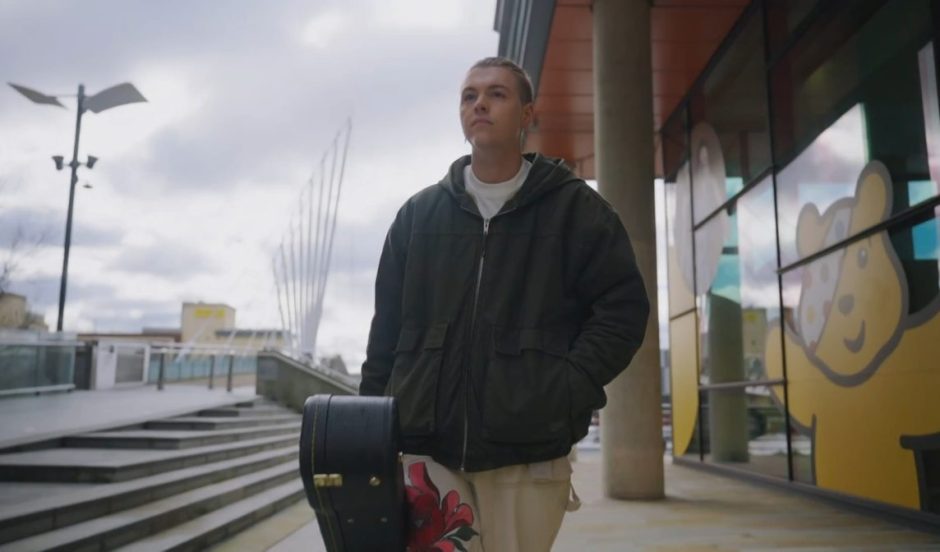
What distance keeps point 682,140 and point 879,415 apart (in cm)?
620

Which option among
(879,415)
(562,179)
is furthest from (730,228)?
(562,179)

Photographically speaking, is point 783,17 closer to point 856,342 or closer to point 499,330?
point 856,342

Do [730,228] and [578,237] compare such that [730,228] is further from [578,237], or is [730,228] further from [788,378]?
[578,237]

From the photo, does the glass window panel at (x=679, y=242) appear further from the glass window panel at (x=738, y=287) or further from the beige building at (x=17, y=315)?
the beige building at (x=17, y=315)

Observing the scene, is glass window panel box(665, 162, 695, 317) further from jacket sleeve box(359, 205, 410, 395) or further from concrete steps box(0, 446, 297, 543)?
jacket sleeve box(359, 205, 410, 395)

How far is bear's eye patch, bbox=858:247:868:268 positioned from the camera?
6.79 m

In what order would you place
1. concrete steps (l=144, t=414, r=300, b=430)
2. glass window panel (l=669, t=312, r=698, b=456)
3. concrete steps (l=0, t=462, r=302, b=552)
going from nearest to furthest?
concrete steps (l=0, t=462, r=302, b=552) → concrete steps (l=144, t=414, r=300, b=430) → glass window panel (l=669, t=312, r=698, b=456)

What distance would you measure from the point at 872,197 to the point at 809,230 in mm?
1142

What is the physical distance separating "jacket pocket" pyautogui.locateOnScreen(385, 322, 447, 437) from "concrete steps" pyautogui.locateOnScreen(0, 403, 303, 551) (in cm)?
385

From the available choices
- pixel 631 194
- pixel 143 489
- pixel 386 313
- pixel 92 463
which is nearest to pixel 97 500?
pixel 143 489

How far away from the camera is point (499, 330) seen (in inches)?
67.9

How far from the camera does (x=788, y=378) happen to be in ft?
27.3

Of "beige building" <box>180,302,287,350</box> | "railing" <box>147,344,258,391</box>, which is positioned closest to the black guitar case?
"railing" <box>147,344,258,391</box>

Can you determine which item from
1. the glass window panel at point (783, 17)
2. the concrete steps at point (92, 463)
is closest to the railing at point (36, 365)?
the concrete steps at point (92, 463)
